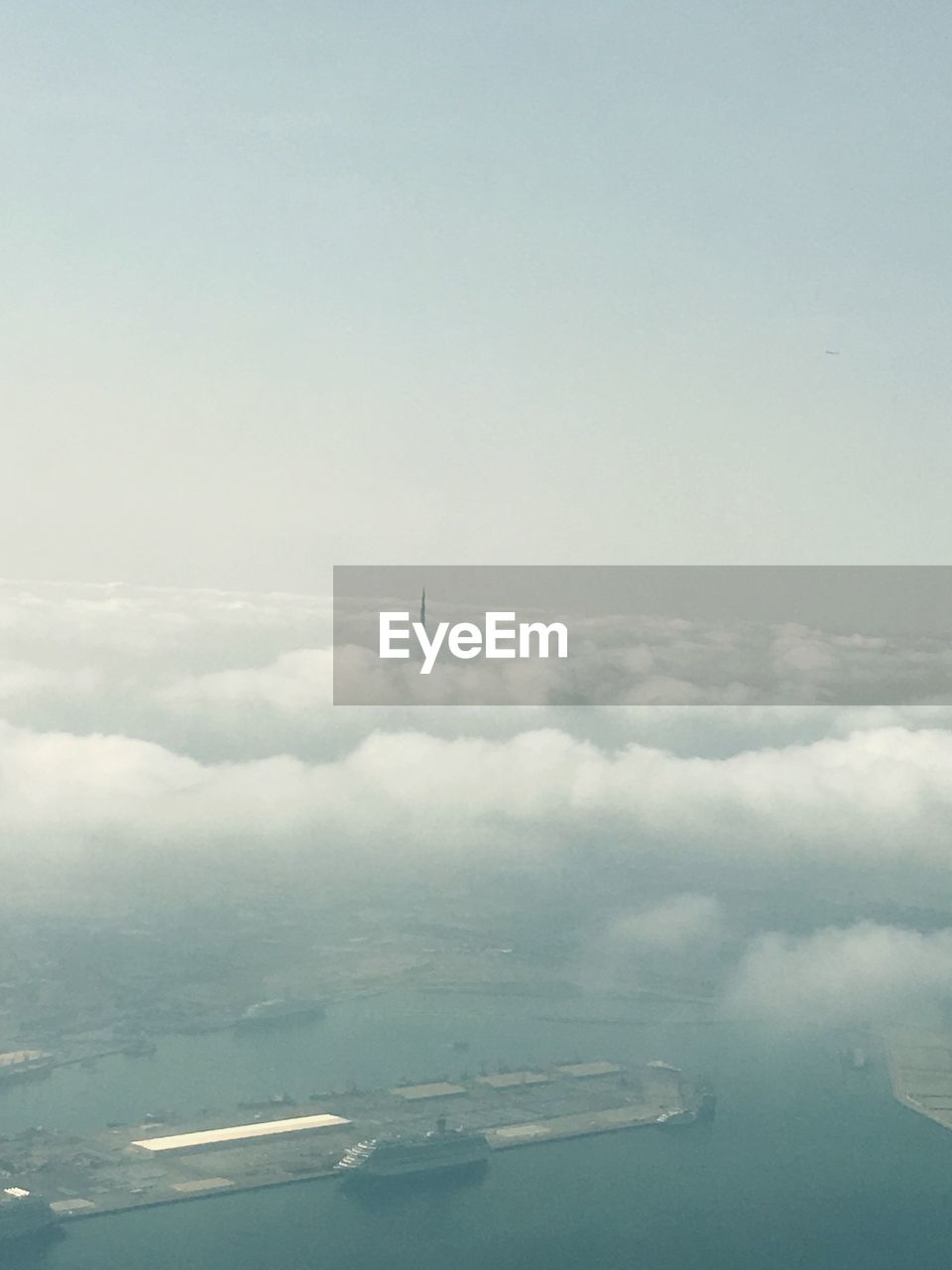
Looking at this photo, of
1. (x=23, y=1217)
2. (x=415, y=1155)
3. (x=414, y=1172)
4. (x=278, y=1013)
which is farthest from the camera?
(x=278, y=1013)

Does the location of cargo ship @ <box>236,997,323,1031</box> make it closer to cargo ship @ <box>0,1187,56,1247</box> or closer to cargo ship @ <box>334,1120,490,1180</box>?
cargo ship @ <box>334,1120,490,1180</box>

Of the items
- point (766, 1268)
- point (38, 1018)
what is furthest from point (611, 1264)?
point (38, 1018)

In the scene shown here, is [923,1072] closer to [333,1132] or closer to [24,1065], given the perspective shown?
[333,1132]

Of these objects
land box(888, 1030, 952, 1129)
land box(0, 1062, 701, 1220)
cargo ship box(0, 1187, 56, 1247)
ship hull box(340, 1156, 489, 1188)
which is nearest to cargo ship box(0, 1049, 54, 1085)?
land box(0, 1062, 701, 1220)

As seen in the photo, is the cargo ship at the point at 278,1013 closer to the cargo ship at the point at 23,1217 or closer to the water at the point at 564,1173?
the water at the point at 564,1173

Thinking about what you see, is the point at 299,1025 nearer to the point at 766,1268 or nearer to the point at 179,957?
the point at 179,957

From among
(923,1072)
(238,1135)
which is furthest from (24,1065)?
(923,1072)
